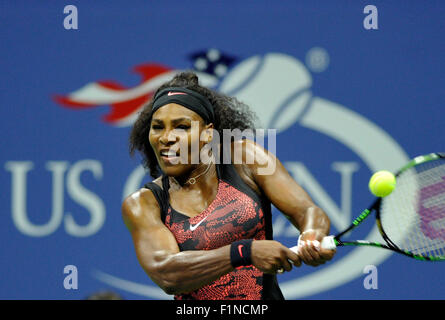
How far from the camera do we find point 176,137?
259 centimetres

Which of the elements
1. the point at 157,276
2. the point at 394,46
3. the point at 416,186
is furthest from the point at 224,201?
the point at 394,46

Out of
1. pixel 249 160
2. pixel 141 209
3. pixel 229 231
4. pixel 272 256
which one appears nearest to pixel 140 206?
pixel 141 209

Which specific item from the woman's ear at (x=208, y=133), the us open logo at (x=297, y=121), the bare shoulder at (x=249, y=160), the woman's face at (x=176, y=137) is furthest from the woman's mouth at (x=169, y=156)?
the us open logo at (x=297, y=121)

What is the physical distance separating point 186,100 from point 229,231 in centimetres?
56

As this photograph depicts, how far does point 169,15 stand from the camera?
409 centimetres

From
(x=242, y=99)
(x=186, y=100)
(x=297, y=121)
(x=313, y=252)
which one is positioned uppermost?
(x=242, y=99)

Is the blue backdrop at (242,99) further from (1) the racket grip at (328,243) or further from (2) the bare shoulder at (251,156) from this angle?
(1) the racket grip at (328,243)

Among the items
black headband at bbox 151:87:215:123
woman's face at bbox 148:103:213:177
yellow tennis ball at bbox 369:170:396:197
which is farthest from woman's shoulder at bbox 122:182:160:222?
yellow tennis ball at bbox 369:170:396:197

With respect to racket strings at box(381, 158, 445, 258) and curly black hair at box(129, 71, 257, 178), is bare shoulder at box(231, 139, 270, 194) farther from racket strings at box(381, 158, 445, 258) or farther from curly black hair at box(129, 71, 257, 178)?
racket strings at box(381, 158, 445, 258)

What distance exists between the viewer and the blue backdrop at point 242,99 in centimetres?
401

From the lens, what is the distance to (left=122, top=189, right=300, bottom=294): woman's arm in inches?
91.3

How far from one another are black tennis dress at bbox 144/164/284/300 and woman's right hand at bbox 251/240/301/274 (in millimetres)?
248

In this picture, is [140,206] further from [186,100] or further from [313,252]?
[313,252]

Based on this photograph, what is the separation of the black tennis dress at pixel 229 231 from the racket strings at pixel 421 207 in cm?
50
